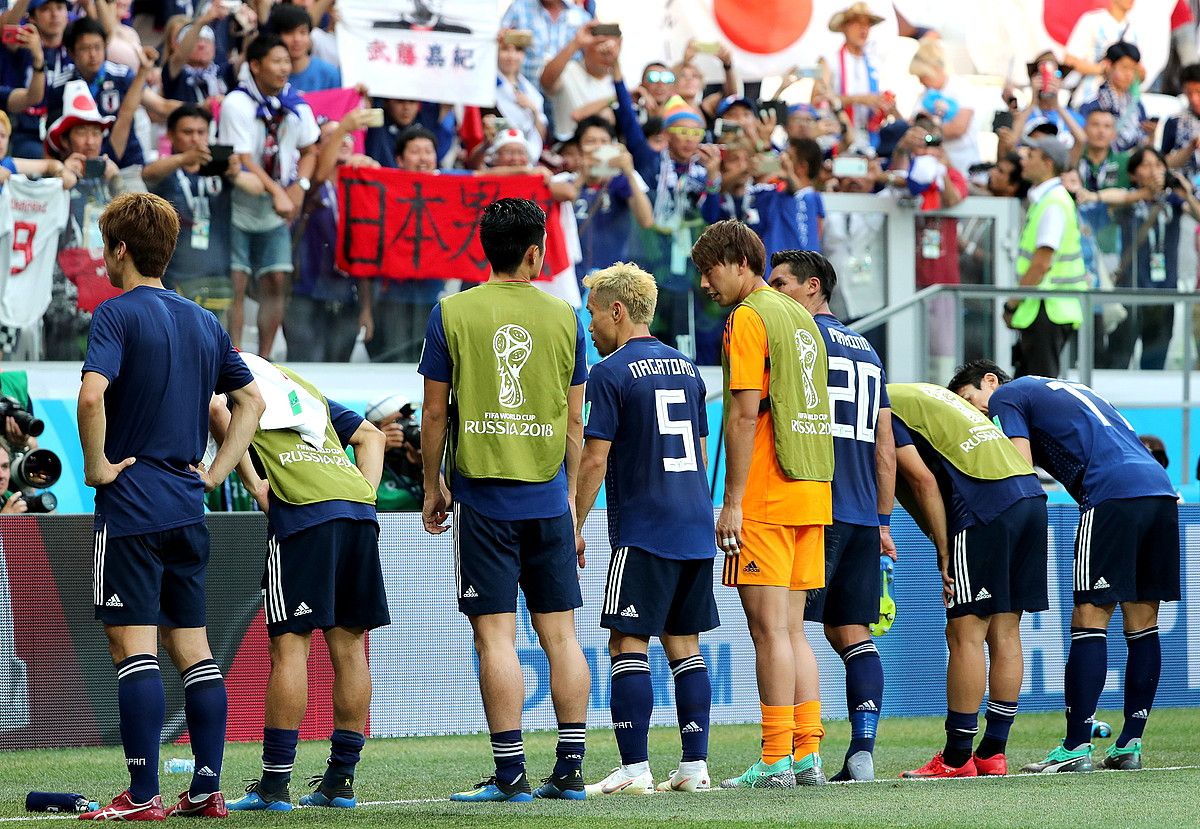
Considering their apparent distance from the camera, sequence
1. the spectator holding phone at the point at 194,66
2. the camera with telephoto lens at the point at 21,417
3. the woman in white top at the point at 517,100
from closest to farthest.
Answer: the camera with telephoto lens at the point at 21,417, the spectator holding phone at the point at 194,66, the woman in white top at the point at 517,100

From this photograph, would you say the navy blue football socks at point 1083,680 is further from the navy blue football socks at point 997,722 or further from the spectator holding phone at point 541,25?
the spectator holding phone at point 541,25

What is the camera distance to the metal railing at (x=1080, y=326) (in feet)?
42.2

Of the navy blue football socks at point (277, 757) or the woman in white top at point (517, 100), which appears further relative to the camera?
the woman in white top at point (517, 100)

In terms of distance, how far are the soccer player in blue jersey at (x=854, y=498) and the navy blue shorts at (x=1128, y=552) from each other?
3.32 feet

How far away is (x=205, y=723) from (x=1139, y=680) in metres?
4.39

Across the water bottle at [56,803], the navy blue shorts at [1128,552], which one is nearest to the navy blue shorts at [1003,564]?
the navy blue shorts at [1128,552]

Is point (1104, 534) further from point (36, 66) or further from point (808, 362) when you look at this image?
point (36, 66)

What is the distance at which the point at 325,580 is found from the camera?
6871 millimetres

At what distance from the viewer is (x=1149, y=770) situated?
317 inches

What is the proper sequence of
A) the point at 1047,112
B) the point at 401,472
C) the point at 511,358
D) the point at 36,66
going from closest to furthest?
the point at 511,358 → the point at 401,472 → the point at 36,66 → the point at 1047,112

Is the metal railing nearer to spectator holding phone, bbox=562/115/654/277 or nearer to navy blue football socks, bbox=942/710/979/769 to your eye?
spectator holding phone, bbox=562/115/654/277

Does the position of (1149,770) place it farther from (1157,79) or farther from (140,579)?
(1157,79)

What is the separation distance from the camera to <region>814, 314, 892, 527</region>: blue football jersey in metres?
7.79

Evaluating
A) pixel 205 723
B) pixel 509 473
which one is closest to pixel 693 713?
pixel 509 473
